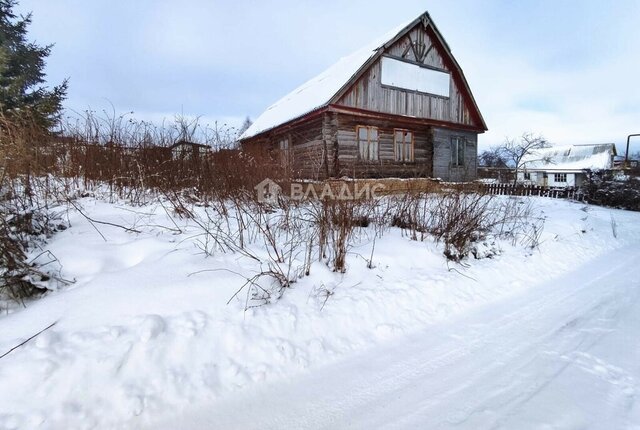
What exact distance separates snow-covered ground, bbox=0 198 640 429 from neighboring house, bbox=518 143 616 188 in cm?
3877

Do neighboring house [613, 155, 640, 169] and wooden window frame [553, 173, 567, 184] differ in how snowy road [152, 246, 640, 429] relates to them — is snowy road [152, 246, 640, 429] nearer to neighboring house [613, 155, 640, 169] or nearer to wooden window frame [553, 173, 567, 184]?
neighboring house [613, 155, 640, 169]

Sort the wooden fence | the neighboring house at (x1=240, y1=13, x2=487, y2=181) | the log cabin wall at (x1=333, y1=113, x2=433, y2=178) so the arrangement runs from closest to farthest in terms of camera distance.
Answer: the neighboring house at (x1=240, y1=13, x2=487, y2=181), the log cabin wall at (x1=333, y1=113, x2=433, y2=178), the wooden fence

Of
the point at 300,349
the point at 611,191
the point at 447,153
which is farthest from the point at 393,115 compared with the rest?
the point at 300,349

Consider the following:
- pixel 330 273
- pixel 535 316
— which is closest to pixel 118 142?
pixel 330 273

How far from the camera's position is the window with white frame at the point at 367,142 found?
12070 millimetres

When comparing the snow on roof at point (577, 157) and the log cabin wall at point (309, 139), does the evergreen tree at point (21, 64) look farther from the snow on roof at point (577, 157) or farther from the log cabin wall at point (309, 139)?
the snow on roof at point (577, 157)

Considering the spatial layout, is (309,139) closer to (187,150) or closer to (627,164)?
(187,150)

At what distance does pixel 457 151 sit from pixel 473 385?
15224 mm

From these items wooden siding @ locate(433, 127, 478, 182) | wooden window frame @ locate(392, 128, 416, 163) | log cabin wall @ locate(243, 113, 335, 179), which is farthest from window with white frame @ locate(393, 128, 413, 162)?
log cabin wall @ locate(243, 113, 335, 179)

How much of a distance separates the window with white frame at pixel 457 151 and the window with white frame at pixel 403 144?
2.96 metres

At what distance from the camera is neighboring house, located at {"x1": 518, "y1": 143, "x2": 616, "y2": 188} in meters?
34.9

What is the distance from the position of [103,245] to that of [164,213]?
139 centimetres

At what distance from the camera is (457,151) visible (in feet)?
49.8

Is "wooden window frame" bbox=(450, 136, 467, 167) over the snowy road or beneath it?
→ over
